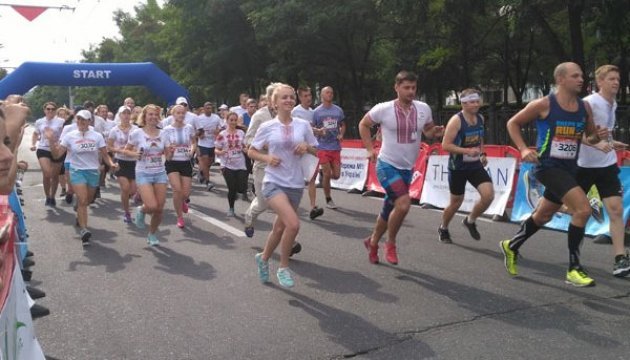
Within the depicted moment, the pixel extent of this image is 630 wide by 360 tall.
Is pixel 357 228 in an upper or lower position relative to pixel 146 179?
lower

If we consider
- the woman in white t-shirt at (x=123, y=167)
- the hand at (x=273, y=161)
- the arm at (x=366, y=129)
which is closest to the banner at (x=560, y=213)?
the arm at (x=366, y=129)

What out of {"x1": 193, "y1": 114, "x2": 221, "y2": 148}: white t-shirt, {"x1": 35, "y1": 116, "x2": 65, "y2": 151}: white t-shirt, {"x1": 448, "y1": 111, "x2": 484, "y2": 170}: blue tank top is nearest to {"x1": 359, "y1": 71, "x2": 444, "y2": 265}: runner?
{"x1": 448, "y1": 111, "x2": 484, "y2": 170}: blue tank top

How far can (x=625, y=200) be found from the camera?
808 centimetres

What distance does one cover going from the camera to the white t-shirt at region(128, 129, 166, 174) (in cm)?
815

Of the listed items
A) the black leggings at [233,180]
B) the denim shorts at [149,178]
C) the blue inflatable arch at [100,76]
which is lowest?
the black leggings at [233,180]

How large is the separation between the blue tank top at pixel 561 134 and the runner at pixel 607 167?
1.11 feet

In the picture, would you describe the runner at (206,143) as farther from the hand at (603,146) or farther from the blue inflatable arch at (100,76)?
the hand at (603,146)

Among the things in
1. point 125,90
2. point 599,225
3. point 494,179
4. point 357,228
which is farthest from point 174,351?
point 125,90

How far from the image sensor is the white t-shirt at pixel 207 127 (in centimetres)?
1402

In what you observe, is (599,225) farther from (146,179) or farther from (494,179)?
(146,179)

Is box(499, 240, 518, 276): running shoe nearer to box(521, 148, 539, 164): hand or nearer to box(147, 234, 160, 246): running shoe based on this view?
box(521, 148, 539, 164): hand

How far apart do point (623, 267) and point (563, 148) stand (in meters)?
1.26

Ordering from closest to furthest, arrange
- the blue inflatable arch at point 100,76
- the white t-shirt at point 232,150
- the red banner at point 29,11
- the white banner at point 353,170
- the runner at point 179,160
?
the runner at point 179,160
the white t-shirt at point 232,150
the white banner at point 353,170
the blue inflatable arch at point 100,76
the red banner at point 29,11

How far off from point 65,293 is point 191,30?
2626 centimetres
